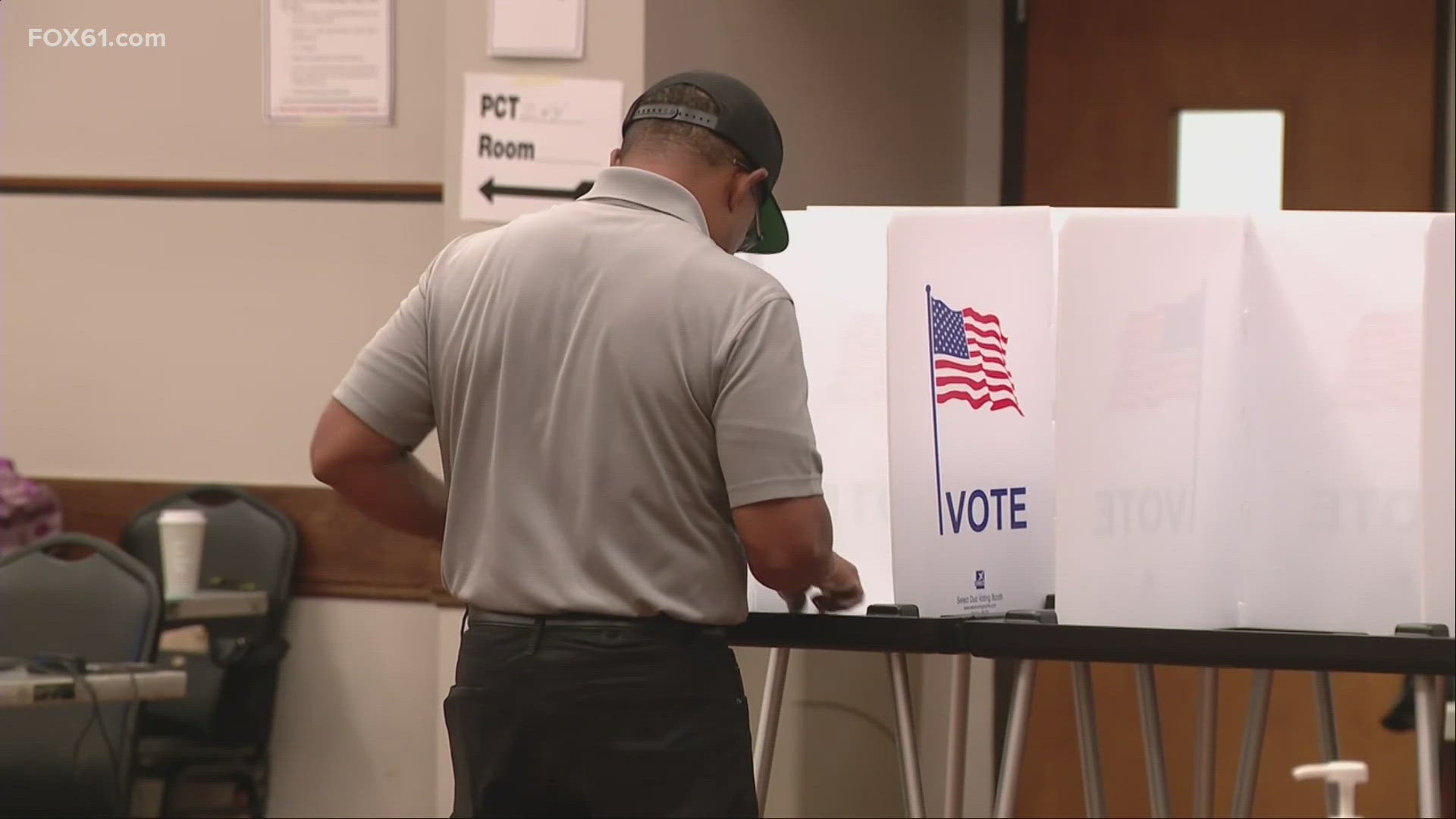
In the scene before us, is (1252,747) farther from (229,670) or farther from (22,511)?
(22,511)

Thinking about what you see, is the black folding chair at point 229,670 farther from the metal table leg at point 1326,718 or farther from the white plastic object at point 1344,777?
the white plastic object at point 1344,777

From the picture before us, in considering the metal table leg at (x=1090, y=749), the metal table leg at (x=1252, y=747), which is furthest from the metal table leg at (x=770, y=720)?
the metal table leg at (x=1252, y=747)

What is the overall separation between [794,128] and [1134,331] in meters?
1.59

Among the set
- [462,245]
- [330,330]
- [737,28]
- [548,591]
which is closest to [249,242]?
[330,330]

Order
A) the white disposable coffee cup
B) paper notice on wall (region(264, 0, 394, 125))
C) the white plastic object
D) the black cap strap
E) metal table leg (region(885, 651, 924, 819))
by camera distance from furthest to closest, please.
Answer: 1. paper notice on wall (region(264, 0, 394, 125))
2. the white disposable coffee cup
3. metal table leg (region(885, 651, 924, 819))
4. the black cap strap
5. the white plastic object

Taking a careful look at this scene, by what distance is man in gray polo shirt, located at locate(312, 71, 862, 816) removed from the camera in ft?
6.10

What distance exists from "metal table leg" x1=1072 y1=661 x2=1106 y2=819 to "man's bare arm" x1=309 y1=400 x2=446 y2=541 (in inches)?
37.8

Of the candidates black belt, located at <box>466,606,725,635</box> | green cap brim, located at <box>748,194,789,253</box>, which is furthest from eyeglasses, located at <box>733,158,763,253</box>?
black belt, located at <box>466,606,725,635</box>

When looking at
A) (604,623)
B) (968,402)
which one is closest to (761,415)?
(604,623)

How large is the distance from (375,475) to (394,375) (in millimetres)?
139

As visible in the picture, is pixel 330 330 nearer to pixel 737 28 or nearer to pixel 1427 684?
pixel 737 28

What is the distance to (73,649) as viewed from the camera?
10.8 ft

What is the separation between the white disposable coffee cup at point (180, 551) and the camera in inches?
141

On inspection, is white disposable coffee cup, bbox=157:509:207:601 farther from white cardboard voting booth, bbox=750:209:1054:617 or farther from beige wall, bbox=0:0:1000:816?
white cardboard voting booth, bbox=750:209:1054:617
